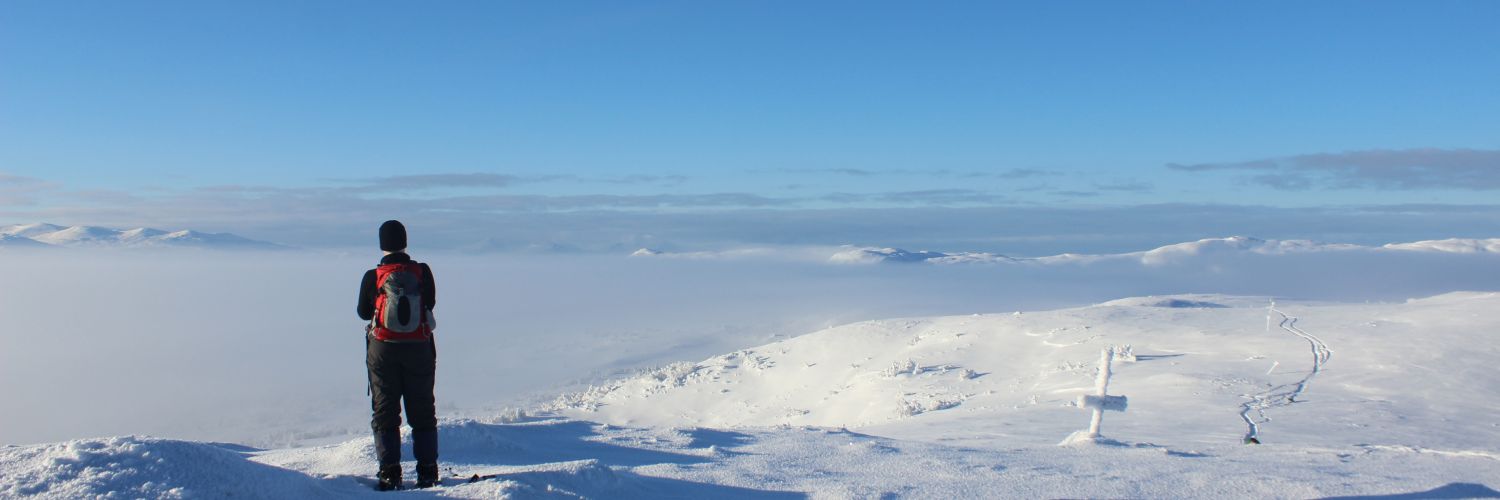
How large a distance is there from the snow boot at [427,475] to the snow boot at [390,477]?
0.14 m

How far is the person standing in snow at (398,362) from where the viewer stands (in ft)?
20.8

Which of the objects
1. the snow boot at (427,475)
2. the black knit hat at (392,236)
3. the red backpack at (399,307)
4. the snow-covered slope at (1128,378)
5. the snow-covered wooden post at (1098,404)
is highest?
the black knit hat at (392,236)

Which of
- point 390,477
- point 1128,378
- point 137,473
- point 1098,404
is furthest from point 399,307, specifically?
point 1128,378

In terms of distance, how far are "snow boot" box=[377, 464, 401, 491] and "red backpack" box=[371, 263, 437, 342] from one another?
0.93 meters

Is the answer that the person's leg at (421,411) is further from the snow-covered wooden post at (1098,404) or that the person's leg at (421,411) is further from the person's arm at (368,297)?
the snow-covered wooden post at (1098,404)

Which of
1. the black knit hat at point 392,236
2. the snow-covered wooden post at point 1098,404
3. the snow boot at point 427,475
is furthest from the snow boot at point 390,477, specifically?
the snow-covered wooden post at point 1098,404

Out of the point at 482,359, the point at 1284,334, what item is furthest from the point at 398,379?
the point at 482,359

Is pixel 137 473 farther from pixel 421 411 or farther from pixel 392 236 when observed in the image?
pixel 392 236

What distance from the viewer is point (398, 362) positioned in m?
6.47

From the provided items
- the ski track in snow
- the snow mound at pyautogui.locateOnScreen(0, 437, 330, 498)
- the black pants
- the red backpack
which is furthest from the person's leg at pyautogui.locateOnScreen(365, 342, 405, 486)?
the ski track in snow

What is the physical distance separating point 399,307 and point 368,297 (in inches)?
16.2

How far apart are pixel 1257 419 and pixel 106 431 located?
13222 cm

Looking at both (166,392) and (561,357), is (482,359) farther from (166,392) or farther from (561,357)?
(166,392)

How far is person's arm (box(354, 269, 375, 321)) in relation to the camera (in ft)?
21.4
